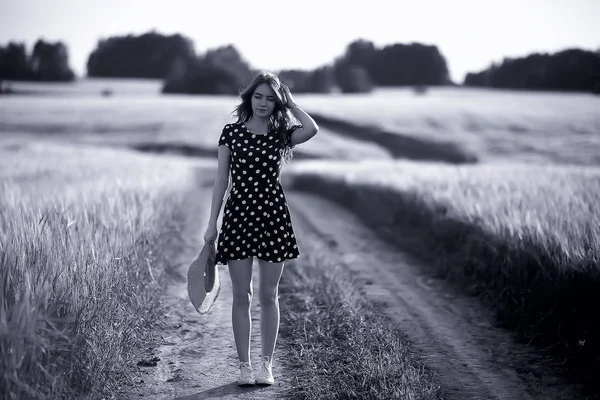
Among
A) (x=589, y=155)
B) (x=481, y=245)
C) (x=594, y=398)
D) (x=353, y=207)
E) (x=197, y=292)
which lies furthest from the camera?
(x=589, y=155)

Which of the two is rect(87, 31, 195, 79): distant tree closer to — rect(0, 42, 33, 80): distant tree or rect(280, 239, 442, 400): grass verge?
rect(0, 42, 33, 80): distant tree

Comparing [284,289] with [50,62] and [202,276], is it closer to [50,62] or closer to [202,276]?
[202,276]

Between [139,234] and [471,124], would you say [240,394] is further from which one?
[471,124]

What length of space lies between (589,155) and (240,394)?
2510cm

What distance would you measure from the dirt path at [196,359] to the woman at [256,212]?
20 cm

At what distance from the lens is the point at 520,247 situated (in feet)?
19.9

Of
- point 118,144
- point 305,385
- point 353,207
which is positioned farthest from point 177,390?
point 118,144

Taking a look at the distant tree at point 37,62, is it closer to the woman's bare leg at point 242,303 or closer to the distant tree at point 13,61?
the distant tree at point 13,61

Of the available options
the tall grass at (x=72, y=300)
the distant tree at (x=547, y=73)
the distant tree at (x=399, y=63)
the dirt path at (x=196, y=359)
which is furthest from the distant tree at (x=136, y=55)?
the dirt path at (x=196, y=359)

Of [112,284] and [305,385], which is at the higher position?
[112,284]

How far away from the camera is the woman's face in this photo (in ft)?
14.1

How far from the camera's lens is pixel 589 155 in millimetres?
25469

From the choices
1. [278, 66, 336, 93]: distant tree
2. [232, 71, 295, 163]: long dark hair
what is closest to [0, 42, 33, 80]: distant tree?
[232, 71, 295, 163]: long dark hair

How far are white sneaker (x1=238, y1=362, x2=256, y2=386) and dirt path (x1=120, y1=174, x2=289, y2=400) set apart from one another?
0.05m
